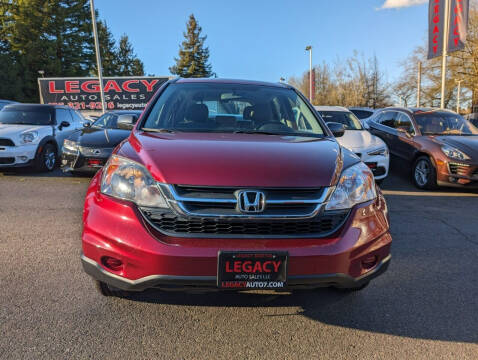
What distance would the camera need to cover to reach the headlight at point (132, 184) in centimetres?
201

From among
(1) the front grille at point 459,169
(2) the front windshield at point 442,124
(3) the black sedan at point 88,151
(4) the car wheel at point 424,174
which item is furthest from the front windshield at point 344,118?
(3) the black sedan at point 88,151

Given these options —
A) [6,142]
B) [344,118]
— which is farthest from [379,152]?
[6,142]

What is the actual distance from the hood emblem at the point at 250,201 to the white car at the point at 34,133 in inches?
282

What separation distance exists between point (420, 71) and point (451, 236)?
32.1 m

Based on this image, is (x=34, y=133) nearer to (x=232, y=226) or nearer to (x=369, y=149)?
(x=369, y=149)

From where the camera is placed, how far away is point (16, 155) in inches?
295

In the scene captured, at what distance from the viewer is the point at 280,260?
1.91 metres

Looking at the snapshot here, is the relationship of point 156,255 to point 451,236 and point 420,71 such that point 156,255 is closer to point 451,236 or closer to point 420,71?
point 451,236

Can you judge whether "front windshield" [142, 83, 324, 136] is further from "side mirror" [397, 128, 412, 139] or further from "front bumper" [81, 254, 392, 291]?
"side mirror" [397, 128, 412, 139]

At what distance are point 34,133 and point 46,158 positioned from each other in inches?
24.3

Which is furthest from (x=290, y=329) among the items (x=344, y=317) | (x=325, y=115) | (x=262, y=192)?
(x=325, y=115)

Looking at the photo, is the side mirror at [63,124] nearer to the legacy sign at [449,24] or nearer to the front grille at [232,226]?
the front grille at [232,226]

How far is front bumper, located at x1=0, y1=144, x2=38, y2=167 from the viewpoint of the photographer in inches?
292

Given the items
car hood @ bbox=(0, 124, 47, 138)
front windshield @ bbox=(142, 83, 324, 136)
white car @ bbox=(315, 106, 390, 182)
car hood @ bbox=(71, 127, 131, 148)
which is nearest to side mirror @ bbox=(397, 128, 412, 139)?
white car @ bbox=(315, 106, 390, 182)
